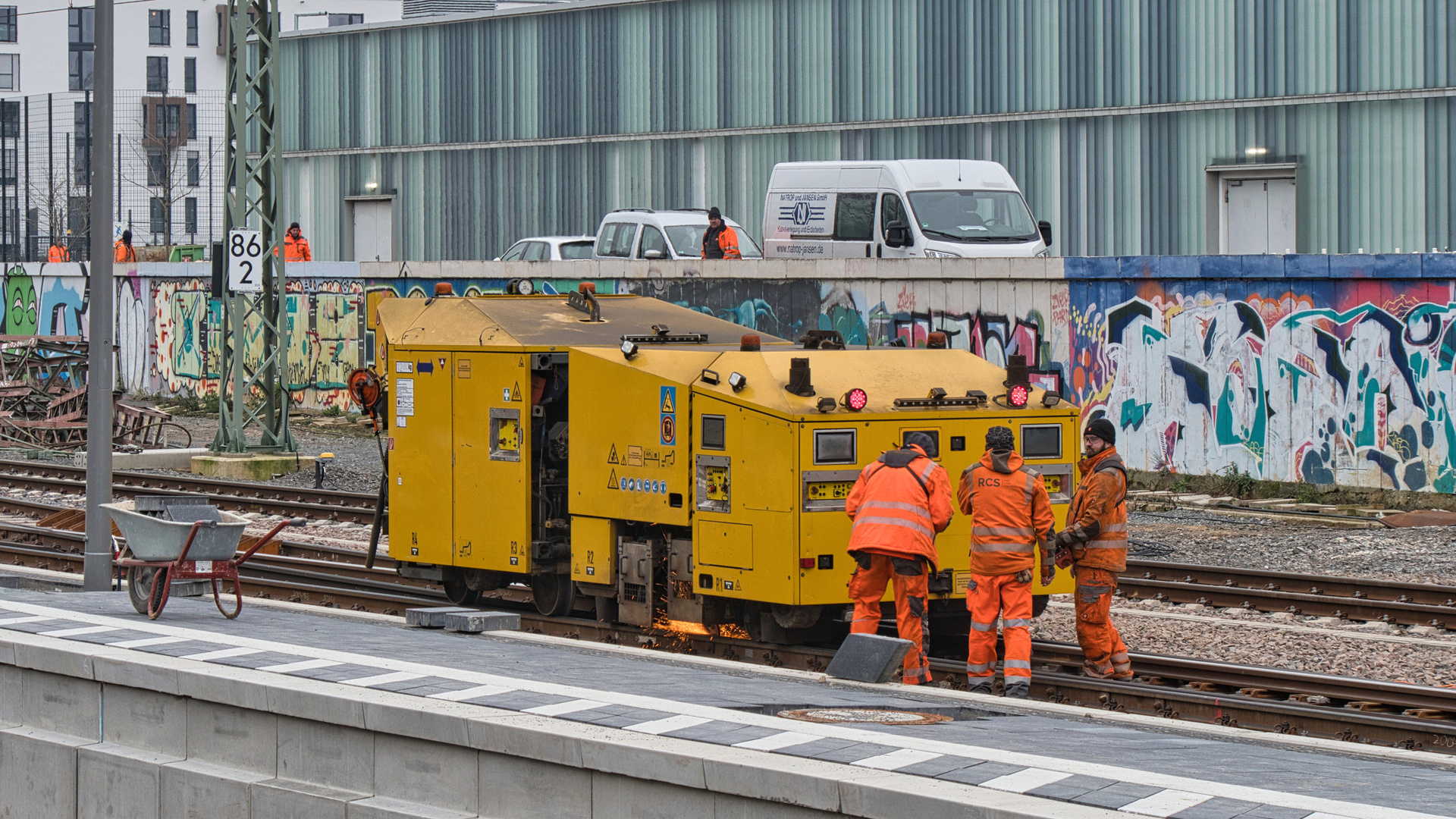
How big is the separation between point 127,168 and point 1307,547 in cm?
6056

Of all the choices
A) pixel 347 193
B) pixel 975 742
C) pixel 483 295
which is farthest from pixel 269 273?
pixel 347 193

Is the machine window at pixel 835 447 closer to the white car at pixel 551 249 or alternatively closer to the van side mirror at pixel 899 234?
the van side mirror at pixel 899 234

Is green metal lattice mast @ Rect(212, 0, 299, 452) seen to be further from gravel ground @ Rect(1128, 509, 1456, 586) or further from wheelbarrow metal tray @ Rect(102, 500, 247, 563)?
wheelbarrow metal tray @ Rect(102, 500, 247, 563)

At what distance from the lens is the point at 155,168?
229 ft

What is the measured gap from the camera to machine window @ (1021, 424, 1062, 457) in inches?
457

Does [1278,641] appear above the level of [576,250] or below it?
below

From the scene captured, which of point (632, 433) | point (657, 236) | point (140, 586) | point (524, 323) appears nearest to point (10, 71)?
point (657, 236)

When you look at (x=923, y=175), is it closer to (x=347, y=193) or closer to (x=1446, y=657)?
(x=1446, y=657)

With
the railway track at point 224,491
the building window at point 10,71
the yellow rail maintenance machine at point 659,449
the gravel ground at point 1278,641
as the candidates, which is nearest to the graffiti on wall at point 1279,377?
the gravel ground at point 1278,641

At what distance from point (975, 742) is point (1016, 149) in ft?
99.0

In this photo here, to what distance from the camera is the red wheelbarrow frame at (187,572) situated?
11.0 m

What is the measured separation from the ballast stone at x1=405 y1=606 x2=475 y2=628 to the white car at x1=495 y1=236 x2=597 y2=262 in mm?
20112

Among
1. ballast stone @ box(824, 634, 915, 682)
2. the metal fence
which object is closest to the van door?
ballast stone @ box(824, 634, 915, 682)

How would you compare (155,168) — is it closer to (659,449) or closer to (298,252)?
(298,252)
